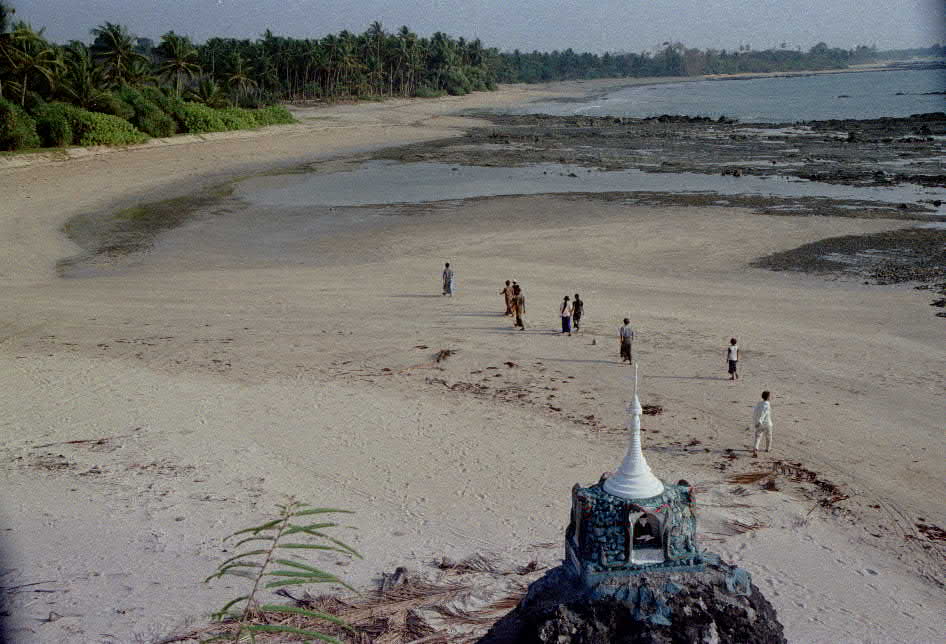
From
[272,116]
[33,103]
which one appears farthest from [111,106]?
[272,116]

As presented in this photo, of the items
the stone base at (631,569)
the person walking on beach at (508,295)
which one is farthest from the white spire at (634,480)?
the person walking on beach at (508,295)

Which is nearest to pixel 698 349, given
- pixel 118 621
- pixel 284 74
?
pixel 118 621

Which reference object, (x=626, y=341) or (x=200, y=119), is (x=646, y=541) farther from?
(x=200, y=119)

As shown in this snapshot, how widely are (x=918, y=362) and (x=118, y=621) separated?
14809 mm

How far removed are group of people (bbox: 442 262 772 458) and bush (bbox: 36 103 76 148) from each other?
115 ft

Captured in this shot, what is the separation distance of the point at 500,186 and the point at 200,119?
93.8 feet

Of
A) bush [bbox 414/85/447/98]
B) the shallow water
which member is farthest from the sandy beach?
bush [bbox 414/85/447/98]

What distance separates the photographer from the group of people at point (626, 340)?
1229cm

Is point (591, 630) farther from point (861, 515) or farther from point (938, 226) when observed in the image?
point (938, 226)

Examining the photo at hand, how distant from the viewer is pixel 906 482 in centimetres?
1137

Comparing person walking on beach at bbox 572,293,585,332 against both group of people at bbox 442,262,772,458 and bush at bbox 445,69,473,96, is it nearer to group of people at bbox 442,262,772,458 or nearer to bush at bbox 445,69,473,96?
group of people at bbox 442,262,772,458

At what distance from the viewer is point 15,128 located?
43438 millimetres

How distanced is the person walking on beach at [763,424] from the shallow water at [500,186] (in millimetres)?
26572

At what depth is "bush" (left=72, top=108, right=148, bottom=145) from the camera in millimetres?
49094
